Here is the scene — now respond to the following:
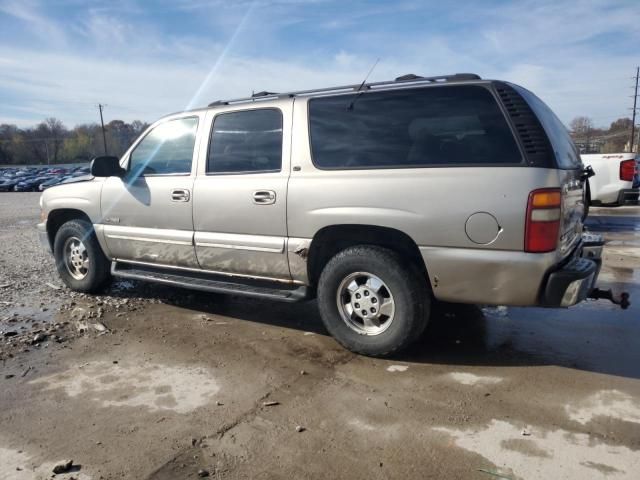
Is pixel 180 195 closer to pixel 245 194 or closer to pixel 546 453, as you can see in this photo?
pixel 245 194

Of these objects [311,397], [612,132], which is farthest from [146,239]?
[612,132]

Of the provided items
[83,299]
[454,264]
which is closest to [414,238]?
[454,264]

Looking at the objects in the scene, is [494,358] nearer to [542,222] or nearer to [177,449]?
[542,222]

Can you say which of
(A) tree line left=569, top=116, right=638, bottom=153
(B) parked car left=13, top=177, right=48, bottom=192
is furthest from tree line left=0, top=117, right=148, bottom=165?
(A) tree line left=569, top=116, right=638, bottom=153

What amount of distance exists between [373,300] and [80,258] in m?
3.66

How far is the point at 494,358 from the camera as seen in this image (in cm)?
391

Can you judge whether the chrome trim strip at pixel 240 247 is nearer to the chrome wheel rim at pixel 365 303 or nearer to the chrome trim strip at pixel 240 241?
the chrome trim strip at pixel 240 241

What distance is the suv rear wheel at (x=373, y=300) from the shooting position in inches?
144

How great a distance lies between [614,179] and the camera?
492 inches

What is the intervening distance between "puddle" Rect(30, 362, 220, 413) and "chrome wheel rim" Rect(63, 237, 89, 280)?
2124 millimetres

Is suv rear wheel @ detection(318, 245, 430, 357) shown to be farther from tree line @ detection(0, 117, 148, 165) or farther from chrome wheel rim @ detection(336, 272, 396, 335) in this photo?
tree line @ detection(0, 117, 148, 165)

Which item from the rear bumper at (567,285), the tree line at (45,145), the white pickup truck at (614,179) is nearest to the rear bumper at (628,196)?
the white pickup truck at (614,179)

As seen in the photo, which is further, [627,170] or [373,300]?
[627,170]

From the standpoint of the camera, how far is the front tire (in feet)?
18.2
